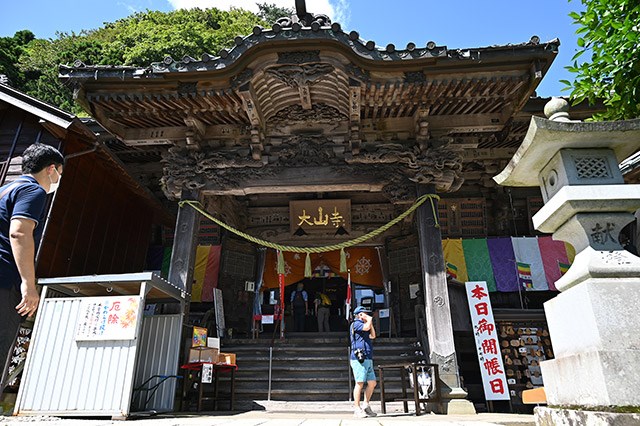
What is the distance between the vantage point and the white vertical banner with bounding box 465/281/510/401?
8.26 metres

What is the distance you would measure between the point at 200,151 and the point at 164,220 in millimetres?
4890

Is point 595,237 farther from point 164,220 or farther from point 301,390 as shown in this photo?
point 164,220

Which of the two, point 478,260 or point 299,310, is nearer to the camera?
point 478,260

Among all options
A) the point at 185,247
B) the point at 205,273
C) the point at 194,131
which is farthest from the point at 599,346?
the point at 205,273

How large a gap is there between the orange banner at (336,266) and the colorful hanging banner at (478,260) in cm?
296

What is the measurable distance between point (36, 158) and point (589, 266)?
4.79 metres

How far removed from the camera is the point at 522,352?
8.95 metres

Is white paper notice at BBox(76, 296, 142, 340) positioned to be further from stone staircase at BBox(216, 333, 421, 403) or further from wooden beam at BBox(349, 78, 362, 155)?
wooden beam at BBox(349, 78, 362, 155)

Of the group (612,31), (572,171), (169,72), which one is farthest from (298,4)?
(572,171)

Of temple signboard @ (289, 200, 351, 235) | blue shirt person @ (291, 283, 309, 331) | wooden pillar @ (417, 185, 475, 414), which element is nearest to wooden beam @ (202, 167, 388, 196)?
wooden pillar @ (417, 185, 475, 414)

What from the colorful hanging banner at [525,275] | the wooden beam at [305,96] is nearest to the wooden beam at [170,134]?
the wooden beam at [305,96]

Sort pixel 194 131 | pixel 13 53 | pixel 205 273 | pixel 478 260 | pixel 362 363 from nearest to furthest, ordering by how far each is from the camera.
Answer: pixel 362 363, pixel 194 131, pixel 478 260, pixel 205 273, pixel 13 53

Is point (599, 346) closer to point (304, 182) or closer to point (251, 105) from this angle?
point (304, 182)

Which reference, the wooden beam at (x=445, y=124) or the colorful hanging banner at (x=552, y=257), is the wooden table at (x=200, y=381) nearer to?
the wooden beam at (x=445, y=124)
